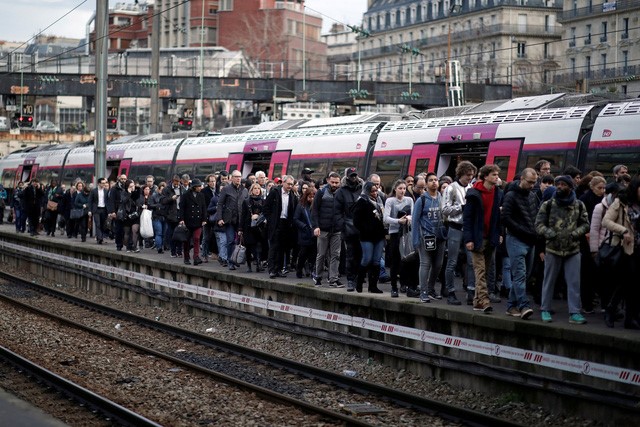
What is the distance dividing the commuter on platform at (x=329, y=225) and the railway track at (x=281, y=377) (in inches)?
96.1

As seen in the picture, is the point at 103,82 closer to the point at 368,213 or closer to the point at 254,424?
the point at 368,213

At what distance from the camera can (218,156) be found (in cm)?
3619

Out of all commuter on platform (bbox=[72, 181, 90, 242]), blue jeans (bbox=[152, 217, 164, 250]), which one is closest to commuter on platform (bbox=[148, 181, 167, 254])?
blue jeans (bbox=[152, 217, 164, 250])

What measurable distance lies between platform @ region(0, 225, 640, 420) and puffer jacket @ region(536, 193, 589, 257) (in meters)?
0.96

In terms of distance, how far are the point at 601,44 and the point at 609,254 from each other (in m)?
67.6

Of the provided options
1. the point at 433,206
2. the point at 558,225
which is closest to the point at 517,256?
the point at 558,225

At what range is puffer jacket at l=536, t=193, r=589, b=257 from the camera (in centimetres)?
1366

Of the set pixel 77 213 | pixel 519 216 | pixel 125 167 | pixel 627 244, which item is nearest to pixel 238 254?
pixel 519 216

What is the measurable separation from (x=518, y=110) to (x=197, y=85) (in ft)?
104

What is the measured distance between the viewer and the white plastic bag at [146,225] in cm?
2884

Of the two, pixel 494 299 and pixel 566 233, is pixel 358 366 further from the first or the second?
pixel 566 233

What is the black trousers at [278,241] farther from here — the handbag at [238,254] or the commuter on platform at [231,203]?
the commuter on platform at [231,203]

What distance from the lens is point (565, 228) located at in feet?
44.9

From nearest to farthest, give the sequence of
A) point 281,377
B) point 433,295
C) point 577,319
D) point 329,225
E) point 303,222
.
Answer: point 577,319, point 281,377, point 433,295, point 329,225, point 303,222
